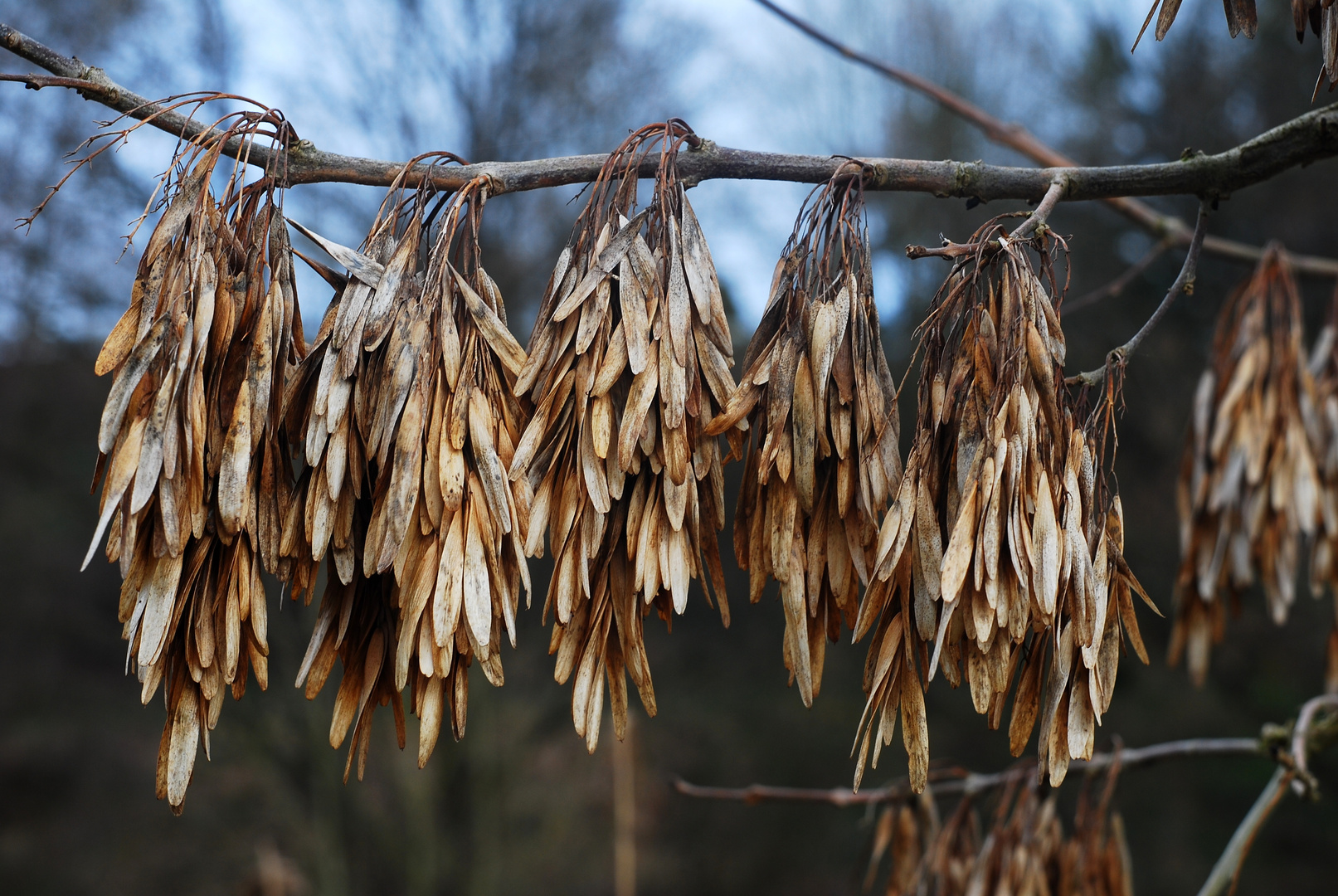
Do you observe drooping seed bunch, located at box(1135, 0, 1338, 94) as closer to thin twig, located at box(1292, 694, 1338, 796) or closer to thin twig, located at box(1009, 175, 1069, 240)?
thin twig, located at box(1009, 175, 1069, 240)

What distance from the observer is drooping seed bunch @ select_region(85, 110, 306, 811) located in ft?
2.52

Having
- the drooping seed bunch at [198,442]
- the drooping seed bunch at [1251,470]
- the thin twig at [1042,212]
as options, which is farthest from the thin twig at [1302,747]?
the drooping seed bunch at [198,442]

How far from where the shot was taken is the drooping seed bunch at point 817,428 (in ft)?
2.77

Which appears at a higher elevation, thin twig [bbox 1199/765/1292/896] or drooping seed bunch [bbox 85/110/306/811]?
drooping seed bunch [bbox 85/110/306/811]

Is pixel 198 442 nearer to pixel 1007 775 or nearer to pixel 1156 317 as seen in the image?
pixel 1156 317

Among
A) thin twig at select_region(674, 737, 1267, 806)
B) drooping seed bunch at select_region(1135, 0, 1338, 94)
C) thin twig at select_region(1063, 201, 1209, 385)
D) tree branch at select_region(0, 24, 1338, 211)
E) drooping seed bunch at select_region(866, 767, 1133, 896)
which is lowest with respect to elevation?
drooping seed bunch at select_region(866, 767, 1133, 896)

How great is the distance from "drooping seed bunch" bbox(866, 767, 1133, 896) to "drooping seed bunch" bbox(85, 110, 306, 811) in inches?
50.2

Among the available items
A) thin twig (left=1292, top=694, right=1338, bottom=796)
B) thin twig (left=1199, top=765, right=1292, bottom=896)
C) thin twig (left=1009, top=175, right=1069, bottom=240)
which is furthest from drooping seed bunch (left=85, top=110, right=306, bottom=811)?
thin twig (left=1199, top=765, right=1292, bottom=896)

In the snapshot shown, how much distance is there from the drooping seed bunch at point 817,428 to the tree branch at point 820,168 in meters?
0.07

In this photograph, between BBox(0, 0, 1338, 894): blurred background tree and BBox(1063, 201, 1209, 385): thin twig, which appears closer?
BBox(1063, 201, 1209, 385): thin twig

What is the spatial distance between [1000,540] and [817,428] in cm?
20

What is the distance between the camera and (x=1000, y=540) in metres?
0.80

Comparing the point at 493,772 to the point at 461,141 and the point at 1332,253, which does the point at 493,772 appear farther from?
the point at 1332,253

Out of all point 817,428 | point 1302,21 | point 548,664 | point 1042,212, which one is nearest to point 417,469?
point 817,428
